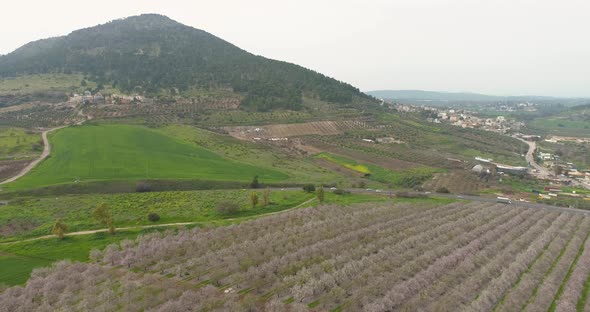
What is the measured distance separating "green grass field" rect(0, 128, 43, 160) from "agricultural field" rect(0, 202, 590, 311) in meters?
80.3

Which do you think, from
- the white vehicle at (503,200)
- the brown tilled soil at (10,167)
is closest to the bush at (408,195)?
the white vehicle at (503,200)

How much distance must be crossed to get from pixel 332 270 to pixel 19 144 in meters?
118

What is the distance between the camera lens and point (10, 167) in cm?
9731

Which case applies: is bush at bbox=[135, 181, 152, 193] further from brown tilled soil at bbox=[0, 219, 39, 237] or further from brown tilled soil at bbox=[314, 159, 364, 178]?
brown tilled soil at bbox=[314, 159, 364, 178]

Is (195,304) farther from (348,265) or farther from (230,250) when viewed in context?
(348,265)

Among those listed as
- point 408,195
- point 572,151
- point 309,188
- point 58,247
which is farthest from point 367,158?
point 572,151

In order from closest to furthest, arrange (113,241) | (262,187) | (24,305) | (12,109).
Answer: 1. (24,305)
2. (113,241)
3. (262,187)
4. (12,109)

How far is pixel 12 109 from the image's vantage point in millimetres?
186750

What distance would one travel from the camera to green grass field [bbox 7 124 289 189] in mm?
94062

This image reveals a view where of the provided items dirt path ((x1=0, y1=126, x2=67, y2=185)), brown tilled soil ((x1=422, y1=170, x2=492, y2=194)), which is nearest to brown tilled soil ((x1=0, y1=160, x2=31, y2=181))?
dirt path ((x1=0, y1=126, x2=67, y2=185))

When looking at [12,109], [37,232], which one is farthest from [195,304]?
[12,109]

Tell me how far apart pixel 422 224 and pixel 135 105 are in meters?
170

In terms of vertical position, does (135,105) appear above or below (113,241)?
above

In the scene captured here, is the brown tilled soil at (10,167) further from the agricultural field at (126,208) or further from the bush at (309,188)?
the bush at (309,188)
